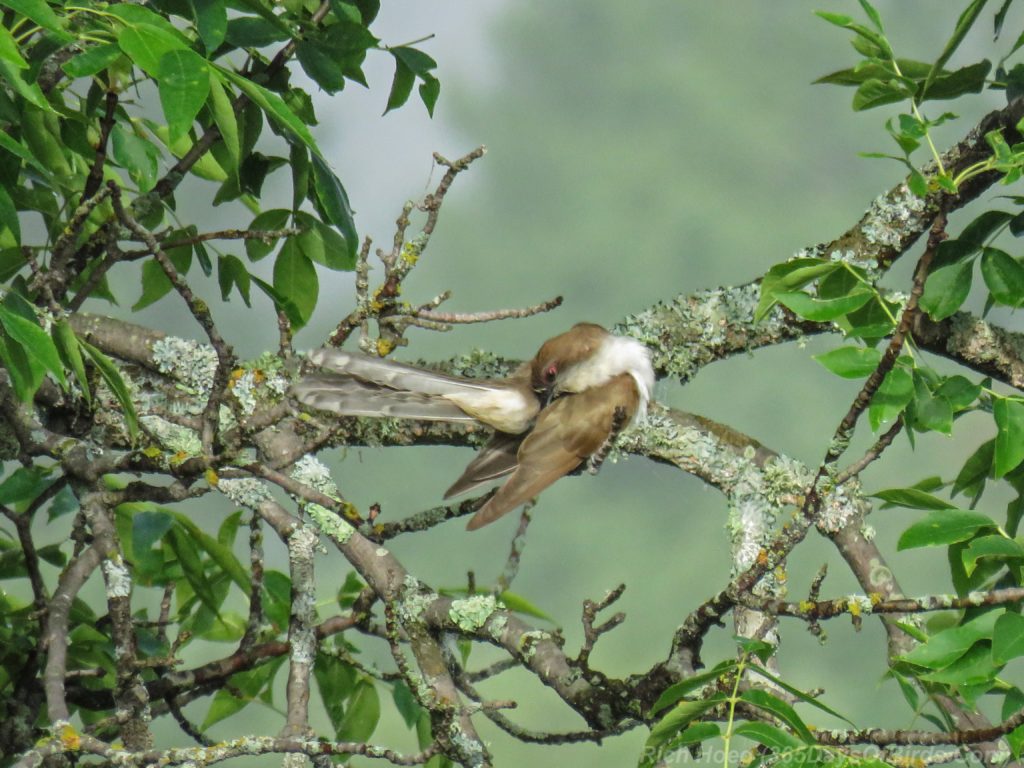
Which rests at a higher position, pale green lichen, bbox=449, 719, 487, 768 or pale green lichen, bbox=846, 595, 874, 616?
pale green lichen, bbox=846, 595, 874, 616

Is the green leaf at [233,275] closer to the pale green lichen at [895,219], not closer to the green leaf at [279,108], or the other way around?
the green leaf at [279,108]

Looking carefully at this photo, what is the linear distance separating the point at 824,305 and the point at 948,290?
421 millimetres

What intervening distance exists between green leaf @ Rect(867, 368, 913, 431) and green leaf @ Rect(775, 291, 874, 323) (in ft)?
0.26

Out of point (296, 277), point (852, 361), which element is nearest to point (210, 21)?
point (296, 277)

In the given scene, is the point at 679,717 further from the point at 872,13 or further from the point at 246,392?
the point at 246,392

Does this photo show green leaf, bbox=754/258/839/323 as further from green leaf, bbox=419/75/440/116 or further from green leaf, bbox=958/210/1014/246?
green leaf, bbox=419/75/440/116

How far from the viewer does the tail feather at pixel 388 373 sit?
1.61 meters

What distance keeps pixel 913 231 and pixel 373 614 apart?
1.04 metres

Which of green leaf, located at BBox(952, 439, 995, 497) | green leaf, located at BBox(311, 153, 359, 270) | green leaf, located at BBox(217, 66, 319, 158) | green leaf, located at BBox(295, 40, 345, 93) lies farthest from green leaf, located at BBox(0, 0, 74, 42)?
green leaf, located at BBox(952, 439, 995, 497)

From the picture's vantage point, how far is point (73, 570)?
171cm

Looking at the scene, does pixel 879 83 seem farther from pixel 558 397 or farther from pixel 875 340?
pixel 558 397

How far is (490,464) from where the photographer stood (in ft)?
6.10

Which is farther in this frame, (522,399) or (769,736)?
(522,399)

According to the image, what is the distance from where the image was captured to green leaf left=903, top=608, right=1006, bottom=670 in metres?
1.15
